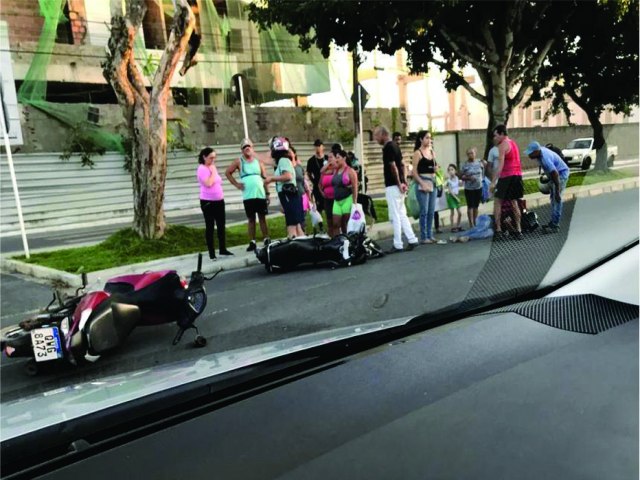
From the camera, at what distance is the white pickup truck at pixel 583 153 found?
1252 mm

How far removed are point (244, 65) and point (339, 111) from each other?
6.57m

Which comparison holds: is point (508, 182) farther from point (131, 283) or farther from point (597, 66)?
point (131, 283)

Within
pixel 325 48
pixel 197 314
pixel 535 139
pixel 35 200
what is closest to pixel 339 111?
pixel 35 200

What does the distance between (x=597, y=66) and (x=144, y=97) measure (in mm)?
6890

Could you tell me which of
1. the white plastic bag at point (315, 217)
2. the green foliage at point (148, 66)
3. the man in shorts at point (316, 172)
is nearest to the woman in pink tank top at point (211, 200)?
the white plastic bag at point (315, 217)

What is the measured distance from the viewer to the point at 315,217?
778cm

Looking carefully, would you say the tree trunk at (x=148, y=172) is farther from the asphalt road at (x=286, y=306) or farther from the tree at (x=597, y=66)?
the tree at (x=597, y=66)

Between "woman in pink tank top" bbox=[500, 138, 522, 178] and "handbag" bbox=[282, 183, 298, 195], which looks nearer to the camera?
"woman in pink tank top" bbox=[500, 138, 522, 178]

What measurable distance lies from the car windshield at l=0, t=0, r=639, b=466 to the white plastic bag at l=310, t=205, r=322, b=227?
4cm

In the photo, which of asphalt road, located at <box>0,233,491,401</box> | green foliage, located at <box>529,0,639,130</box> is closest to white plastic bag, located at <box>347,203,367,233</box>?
asphalt road, located at <box>0,233,491,401</box>

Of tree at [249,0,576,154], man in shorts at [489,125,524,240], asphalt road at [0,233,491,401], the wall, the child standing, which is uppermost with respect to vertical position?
the wall

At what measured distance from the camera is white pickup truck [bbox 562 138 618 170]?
125cm

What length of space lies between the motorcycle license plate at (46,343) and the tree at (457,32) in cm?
250

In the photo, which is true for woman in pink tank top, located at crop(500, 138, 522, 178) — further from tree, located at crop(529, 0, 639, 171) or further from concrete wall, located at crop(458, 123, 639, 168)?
tree, located at crop(529, 0, 639, 171)
